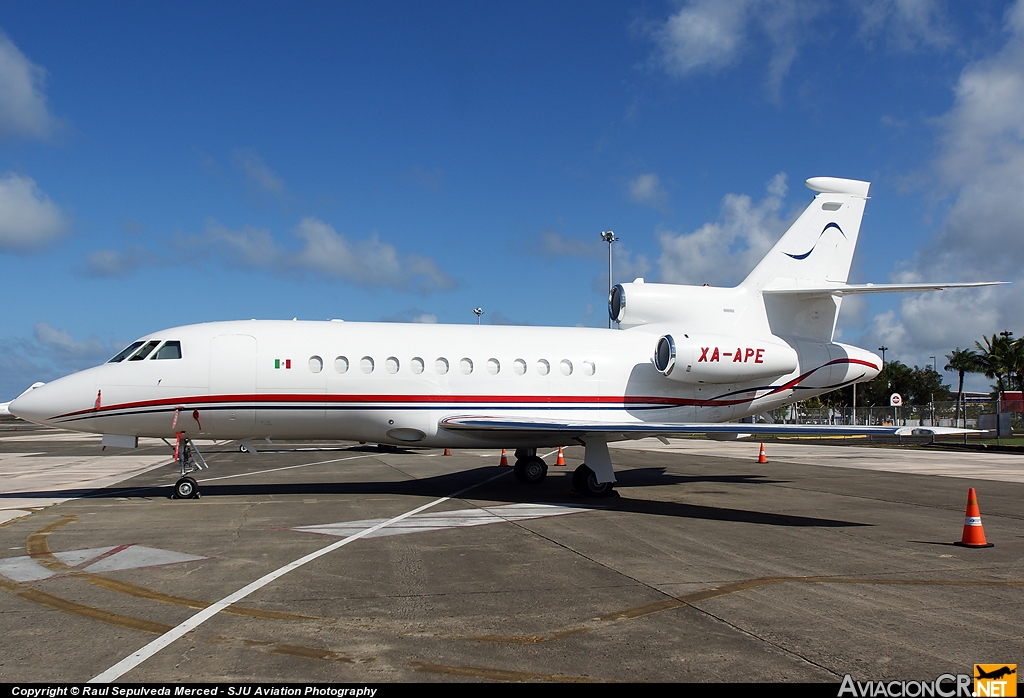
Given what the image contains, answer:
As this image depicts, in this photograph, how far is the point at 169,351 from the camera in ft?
46.2

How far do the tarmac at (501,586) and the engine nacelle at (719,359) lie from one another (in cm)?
264

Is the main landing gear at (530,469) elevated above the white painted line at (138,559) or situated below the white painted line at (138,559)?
above

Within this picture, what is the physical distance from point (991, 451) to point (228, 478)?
101 ft

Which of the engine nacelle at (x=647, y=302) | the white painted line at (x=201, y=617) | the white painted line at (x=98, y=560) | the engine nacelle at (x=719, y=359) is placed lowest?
the white painted line at (x=98, y=560)

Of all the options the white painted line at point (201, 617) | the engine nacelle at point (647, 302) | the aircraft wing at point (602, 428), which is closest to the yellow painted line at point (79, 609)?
the white painted line at point (201, 617)

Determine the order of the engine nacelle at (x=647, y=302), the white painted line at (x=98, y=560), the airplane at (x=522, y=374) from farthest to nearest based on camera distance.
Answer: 1. the engine nacelle at (x=647, y=302)
2. the airplane at (x=522, y=374)
3. the white painted line at (x=98, y=560)

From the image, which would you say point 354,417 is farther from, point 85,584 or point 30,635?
point 30,635

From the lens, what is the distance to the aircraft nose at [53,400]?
13.3m

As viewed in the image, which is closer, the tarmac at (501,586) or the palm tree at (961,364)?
the tarmac at (501,586)

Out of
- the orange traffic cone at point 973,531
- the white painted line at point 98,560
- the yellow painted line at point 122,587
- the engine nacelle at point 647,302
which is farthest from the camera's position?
the engine nacelle at point 647,302

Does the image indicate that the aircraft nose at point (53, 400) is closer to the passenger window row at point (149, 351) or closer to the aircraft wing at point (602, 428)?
the passenger window row at point (149, 351)

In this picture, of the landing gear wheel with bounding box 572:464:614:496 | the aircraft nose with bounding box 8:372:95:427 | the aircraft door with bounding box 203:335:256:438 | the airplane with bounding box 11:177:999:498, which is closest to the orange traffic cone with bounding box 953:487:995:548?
the airplane with bounding box 11:177:999:498

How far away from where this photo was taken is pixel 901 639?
5613 mm

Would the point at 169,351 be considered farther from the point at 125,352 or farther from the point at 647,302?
the point at 647,302
